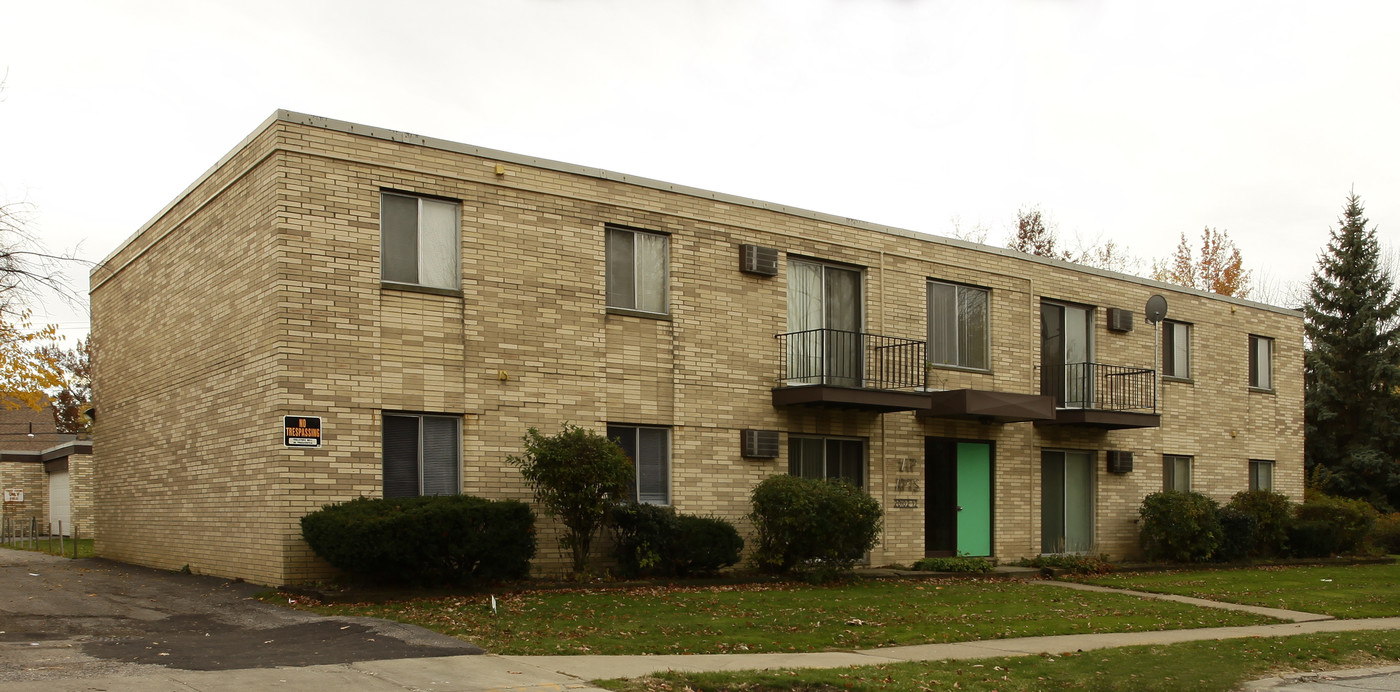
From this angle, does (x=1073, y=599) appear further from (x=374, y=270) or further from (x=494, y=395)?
(x=374, y=270)

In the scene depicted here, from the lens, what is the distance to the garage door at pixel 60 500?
35.6 meters

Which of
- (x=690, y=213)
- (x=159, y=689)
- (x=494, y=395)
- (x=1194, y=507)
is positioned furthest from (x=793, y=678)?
(x=1194, y=507)

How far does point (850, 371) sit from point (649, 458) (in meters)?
4.32

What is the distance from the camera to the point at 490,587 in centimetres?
1448

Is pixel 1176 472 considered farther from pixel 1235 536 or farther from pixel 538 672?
pixel 538 672

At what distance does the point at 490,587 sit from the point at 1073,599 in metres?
8.08

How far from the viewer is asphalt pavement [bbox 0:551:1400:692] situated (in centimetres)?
855

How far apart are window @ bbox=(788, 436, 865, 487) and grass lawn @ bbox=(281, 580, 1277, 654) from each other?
306cm

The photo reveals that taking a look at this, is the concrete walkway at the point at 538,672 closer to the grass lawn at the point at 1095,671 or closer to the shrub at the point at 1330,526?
the grass lawn at the point at 1095,671

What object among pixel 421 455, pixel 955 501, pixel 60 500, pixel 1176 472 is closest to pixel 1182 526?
pixel 1176 472

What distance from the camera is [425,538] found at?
13.5m

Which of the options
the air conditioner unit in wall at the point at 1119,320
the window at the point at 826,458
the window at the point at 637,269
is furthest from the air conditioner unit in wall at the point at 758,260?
the air conditioner unit in wall at the point at 1119,320

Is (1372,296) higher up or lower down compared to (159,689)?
higher up

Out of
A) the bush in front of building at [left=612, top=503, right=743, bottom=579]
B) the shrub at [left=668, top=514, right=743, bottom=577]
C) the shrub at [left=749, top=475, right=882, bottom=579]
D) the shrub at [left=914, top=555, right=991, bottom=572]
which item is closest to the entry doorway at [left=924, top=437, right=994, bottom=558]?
the shrub at [left=914, top=555, right=991, bottom=572]
